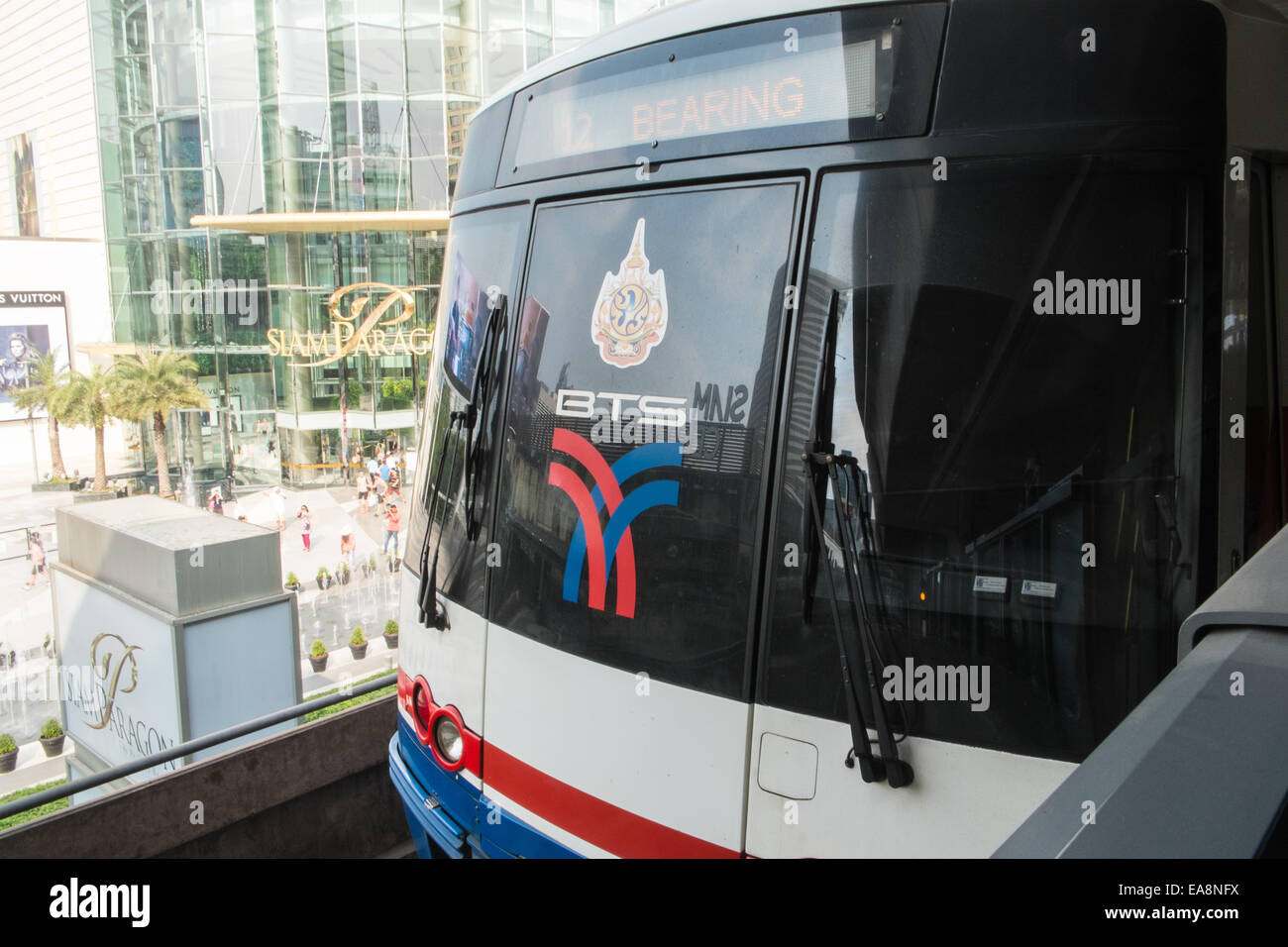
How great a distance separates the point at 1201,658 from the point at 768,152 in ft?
5.65

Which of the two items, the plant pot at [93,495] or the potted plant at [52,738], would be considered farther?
the plant pot at [93,495]

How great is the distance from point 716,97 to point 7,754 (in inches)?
543

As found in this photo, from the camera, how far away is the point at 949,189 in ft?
7.55

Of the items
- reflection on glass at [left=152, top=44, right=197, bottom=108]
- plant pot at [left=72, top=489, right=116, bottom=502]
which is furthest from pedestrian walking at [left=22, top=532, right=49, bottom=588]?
reflection on glass at [left=152, top=44, right=197, bottom=108]

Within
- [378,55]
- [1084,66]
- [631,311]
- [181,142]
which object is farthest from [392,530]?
[1084,66]

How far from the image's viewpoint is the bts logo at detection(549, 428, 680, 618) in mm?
2729

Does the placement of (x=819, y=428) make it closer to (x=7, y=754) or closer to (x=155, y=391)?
(x=7, y=754)

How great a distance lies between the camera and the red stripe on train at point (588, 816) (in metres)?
2.62

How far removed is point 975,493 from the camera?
2.27m

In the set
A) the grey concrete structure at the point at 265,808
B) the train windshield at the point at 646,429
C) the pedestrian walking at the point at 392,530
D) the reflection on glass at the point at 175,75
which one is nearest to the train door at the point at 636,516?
the train windshield at the point at 646,429

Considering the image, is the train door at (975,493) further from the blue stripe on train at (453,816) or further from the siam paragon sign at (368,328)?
the siam paragon sign at (368,328)

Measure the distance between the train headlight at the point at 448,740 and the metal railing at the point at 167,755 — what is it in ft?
3.37

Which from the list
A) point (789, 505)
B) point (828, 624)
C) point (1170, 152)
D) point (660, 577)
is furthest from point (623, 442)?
point (1170, 152)

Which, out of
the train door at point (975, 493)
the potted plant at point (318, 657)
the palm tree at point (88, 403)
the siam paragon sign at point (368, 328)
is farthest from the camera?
the siam paragon sign at point (368, 328)
